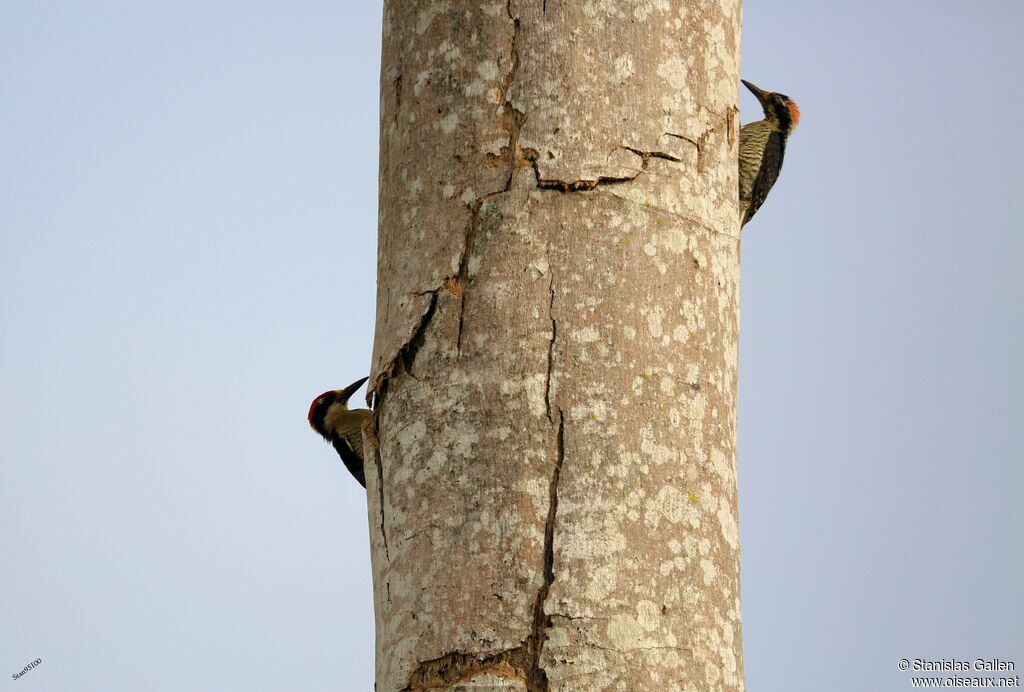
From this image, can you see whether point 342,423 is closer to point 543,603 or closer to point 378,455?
point 378,455

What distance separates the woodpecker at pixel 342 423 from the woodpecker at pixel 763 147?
9.45 ft

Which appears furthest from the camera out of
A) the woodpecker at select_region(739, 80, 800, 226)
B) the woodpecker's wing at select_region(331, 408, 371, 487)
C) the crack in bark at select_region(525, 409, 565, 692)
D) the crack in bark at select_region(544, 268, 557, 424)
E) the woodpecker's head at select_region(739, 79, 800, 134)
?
the woodpecker's wing at select_region(331, 408, 371, 487)

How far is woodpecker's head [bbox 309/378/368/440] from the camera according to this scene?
7066 millimetres

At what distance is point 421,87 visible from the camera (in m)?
2.63

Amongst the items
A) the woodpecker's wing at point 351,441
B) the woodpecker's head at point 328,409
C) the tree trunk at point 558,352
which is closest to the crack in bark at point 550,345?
the tree trunk at point 558,352

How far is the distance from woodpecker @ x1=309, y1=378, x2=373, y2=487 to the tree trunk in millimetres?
4139

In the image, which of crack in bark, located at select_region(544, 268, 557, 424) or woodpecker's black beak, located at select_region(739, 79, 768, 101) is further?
woodpecker's black beak, located at select_region(739, 79, 768, 101)

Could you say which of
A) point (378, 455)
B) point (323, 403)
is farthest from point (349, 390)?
point (378, 455)

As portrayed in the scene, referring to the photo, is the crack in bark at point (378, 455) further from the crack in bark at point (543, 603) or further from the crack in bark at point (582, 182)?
the crack in bark at point (582, 182)

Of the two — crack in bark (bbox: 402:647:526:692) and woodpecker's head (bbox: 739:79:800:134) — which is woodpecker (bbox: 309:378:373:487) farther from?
crack in bark (bbox: 402:647:526:692)

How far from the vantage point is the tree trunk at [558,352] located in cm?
222

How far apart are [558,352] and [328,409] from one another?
497cm

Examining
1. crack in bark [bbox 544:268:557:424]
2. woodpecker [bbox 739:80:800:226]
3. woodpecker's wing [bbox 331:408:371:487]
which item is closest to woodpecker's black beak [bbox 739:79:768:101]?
woodpecker [bbox 739:80:800:226]

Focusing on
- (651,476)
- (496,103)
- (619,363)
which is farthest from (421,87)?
(651,476)
